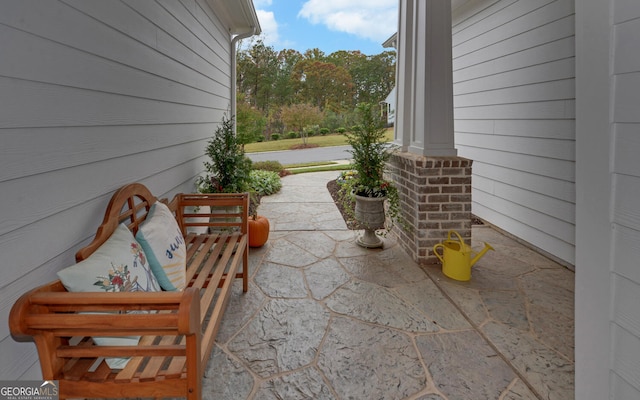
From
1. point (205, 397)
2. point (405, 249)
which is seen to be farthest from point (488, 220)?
point (205, 397)

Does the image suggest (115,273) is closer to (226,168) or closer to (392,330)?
(392,330)

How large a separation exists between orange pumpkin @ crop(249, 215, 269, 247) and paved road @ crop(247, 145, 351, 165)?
27.7 feet

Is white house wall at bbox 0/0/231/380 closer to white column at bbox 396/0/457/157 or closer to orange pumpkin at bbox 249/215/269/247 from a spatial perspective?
orange pumpkin at bbox 249/215/269/247

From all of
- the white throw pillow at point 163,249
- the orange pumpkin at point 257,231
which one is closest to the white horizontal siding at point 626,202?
the white throw pillow at point 163,249

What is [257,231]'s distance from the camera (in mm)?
3650

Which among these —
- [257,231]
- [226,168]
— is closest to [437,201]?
[257,231]

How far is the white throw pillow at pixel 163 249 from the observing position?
171cm

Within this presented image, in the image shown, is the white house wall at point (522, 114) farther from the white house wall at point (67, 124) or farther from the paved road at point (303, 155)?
the paved road at point (303, 155)

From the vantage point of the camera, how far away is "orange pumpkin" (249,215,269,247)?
364cm

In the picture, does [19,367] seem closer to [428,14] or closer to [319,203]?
[428,14]

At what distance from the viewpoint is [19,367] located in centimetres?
122

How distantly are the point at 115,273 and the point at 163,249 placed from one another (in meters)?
0.42

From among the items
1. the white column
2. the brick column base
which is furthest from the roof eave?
the brick column base

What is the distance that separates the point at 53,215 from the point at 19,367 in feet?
1.83
